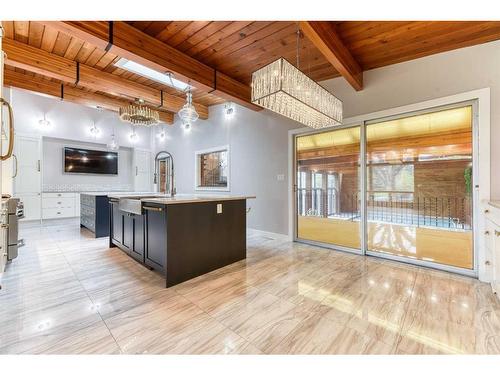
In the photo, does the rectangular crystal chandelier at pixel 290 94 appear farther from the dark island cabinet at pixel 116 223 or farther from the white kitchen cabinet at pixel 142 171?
the white kitchen cabinet at pixel 142 171

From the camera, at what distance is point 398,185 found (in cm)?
356

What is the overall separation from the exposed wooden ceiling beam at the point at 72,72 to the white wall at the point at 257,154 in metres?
1.33

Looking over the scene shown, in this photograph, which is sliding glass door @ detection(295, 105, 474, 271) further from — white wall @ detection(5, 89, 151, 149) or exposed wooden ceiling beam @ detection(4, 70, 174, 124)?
white wall @ detection(5, 89, 151, 149)

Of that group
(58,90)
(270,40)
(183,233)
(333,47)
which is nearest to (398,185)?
(333,47)

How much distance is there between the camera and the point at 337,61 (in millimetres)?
2736

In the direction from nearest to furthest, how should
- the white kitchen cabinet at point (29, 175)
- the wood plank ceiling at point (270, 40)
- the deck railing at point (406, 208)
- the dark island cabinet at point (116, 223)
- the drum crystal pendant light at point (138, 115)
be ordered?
the wood plank ceiling at point (270, 40)
the deck railing at point (406, 208)
the dark island cabinet at point (116, 223)
the drum crystal pendant light at point (138, 115)
the white kitchen cabinet at point (29, 175)

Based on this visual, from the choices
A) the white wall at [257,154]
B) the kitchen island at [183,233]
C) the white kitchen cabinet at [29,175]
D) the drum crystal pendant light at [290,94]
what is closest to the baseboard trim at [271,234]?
the white wall at [257,154]

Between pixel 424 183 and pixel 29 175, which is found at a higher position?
pixel 29 175

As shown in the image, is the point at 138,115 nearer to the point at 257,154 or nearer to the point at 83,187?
the point at 257,154

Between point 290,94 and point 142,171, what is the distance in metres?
6.91

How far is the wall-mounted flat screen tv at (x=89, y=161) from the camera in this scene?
6.41 meters

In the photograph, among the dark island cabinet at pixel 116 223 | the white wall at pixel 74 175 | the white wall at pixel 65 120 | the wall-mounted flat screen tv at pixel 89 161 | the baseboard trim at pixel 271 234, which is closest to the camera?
the dark island cabinet at pixel 116 223
